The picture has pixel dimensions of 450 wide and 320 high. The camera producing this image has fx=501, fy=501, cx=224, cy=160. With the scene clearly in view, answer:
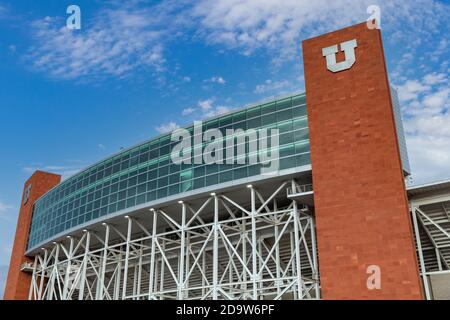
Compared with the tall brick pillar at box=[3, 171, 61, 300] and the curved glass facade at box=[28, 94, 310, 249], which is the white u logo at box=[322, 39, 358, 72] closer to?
the curved glass facade at box=[28, 94, 310, 249]

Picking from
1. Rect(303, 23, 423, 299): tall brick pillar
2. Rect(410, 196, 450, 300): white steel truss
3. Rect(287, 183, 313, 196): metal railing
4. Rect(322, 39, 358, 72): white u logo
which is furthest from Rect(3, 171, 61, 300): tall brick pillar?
Rect(410, 196, 450, 300): white steel truss

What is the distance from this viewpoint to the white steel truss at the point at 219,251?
34.2m

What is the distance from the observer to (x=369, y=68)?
31.9 meters

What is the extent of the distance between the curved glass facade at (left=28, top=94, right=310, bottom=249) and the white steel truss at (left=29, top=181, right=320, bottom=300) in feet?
5.03

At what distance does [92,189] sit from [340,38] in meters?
26.6

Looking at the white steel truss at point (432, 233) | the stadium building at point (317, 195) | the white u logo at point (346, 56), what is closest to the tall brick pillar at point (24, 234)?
the stadium building at point (317, 195)

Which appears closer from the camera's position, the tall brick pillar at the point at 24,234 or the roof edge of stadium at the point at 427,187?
the roof edge of stadium at the point at 427,187

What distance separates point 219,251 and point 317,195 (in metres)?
15.2

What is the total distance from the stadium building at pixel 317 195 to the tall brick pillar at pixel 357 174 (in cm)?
6

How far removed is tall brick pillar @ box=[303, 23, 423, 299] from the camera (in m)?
27.4

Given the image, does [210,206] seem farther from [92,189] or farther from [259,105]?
[92,189]

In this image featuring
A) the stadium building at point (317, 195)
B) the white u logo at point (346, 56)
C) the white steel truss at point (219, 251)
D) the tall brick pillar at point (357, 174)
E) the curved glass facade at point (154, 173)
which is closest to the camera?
the tall brick pillar at point (357, 174)

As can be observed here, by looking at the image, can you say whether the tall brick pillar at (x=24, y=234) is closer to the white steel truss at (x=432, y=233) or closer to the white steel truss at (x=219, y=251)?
the white steel truss at (x=219, y=251)
